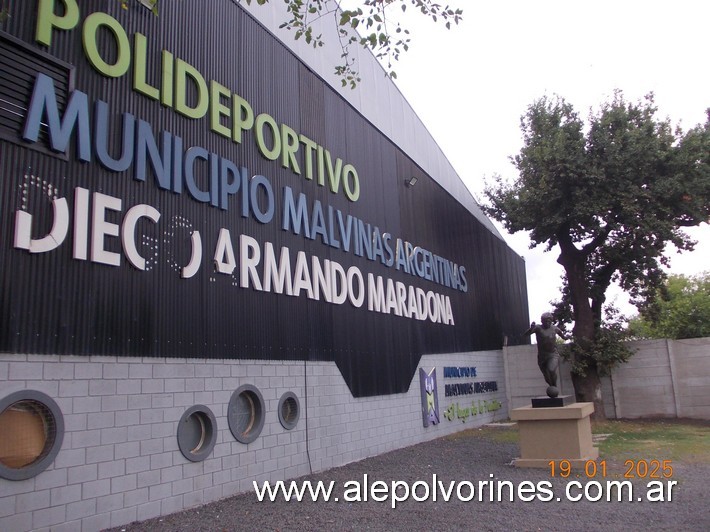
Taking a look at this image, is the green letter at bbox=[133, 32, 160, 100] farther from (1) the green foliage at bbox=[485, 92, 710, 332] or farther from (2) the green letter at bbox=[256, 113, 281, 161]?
(1) the green foliage at bbox=[485, 92, 710, 332]

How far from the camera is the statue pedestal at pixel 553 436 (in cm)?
1011

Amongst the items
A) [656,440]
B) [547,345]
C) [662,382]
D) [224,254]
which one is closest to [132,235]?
[224,254]

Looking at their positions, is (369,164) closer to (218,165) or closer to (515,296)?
(218,165)

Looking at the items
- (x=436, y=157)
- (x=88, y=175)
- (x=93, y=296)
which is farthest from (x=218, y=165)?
(x=436, y=157)

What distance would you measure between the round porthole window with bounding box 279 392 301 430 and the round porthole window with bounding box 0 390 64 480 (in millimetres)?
4107

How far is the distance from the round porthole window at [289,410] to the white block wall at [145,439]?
98 mm

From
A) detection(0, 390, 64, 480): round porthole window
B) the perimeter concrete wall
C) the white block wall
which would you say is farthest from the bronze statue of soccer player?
the perimeter concrete wall

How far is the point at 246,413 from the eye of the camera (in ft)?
29.6

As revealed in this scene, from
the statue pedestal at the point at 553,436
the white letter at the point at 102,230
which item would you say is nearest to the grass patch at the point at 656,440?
the statue pedestal at the point at 553,436

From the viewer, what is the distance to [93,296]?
664 cm

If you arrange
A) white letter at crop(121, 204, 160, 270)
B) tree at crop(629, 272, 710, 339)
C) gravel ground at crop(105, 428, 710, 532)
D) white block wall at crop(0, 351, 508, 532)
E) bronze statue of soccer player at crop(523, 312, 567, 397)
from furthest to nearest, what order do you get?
1. tree at crop(629, 272, 710, 339)
2. bronze statue of soccer player at crop(523, 312, 567, 397)
3. white letter at crop(121, 204, 160, 270)
4. gravel ground at crop(105, 428, 710, 532)
5. white block wall at crop(0, 351, 508, 532)

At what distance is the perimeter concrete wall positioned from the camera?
61.3 feet

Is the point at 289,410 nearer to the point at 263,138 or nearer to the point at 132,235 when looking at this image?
the point at 132,235

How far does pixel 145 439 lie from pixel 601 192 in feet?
50.5
